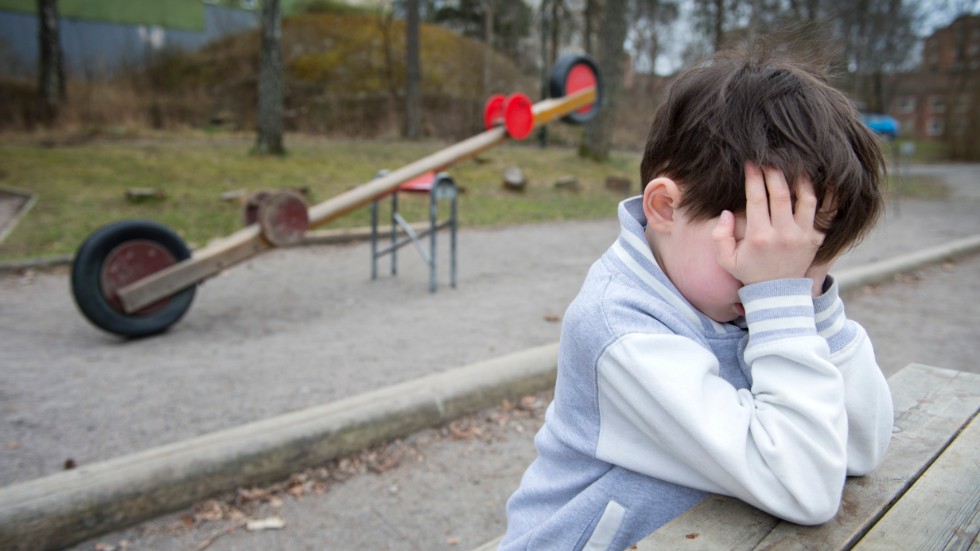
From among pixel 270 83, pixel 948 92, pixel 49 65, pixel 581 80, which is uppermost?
pixel 948 92

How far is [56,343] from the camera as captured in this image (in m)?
3.91

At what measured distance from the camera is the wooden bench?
94 cm

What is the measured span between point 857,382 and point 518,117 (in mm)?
4453

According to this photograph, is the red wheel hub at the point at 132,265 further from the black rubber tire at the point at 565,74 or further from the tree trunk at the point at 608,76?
the tree trunk at the point at 608,76

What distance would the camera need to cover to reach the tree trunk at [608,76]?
46.3 feet

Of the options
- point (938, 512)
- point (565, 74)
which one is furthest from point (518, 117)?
point (938, 512)

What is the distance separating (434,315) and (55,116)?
493 inches

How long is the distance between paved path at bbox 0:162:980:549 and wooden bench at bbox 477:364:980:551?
4.35 ft

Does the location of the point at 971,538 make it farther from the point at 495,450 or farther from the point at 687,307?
the point at 495,450

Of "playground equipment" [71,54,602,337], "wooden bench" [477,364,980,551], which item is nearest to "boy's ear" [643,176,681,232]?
"wooden bench" [477,364,980,551]

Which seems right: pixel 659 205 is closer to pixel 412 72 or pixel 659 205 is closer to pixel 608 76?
pixel 608 76

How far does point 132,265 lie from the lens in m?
4.02

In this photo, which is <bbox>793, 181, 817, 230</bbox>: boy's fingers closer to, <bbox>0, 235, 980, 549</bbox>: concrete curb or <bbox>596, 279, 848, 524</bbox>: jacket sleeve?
<bbox>596, 279, 848, 524</bbox>: jacket sleeve

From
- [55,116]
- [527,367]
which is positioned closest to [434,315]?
[527,367]
